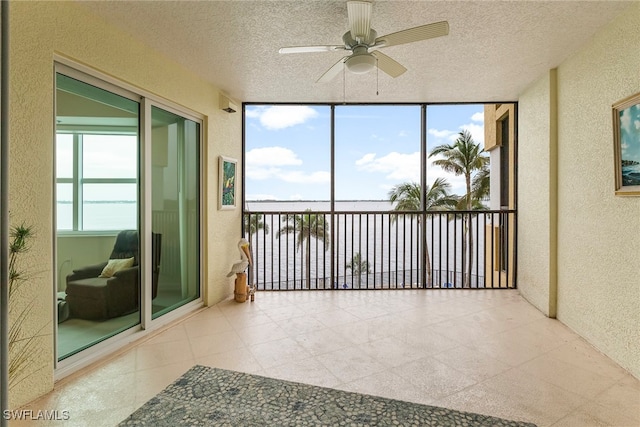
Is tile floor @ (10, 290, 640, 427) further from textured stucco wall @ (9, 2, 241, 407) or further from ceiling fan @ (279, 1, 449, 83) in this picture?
ceiling fan @ (279, 1, 449, 83)

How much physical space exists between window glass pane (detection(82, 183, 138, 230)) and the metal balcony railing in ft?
5.41

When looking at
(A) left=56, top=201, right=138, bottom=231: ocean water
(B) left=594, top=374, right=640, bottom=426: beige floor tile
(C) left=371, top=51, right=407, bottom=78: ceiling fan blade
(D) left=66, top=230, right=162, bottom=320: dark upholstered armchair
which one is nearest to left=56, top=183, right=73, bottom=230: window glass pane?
(A) left=56, top=201, right=138, bottom=231: ocean water

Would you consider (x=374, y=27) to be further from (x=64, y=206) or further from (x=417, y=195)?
(x=417, y=195)

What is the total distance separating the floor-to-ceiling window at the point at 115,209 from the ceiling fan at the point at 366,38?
1505mm

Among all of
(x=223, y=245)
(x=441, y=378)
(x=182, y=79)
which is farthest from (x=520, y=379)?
(x=182, y=79)

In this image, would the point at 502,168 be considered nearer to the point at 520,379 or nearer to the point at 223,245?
the point at 520,379

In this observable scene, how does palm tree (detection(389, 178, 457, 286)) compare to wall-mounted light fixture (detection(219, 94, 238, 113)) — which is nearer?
wall-mounted light fixture (detection(219, 94, 238, 113))

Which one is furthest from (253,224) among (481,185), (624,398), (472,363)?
(481,185)

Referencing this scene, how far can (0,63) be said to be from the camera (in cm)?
64

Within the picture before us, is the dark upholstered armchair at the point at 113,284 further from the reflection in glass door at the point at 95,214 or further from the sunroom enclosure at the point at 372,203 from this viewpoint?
the sunroom enclosure at the point at 372,203

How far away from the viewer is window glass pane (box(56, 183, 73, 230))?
2.04m

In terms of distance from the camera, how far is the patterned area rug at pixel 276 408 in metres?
1.62

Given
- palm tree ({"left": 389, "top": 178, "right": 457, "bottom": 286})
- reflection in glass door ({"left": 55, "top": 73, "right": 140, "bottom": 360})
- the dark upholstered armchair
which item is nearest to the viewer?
reflection in glass door ({"left": 55, "top": 73, "right": 140, "bottom": 360})

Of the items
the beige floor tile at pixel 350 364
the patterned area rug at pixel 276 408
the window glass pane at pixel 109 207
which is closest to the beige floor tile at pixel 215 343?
the patterned area rug at pixel 276 408
